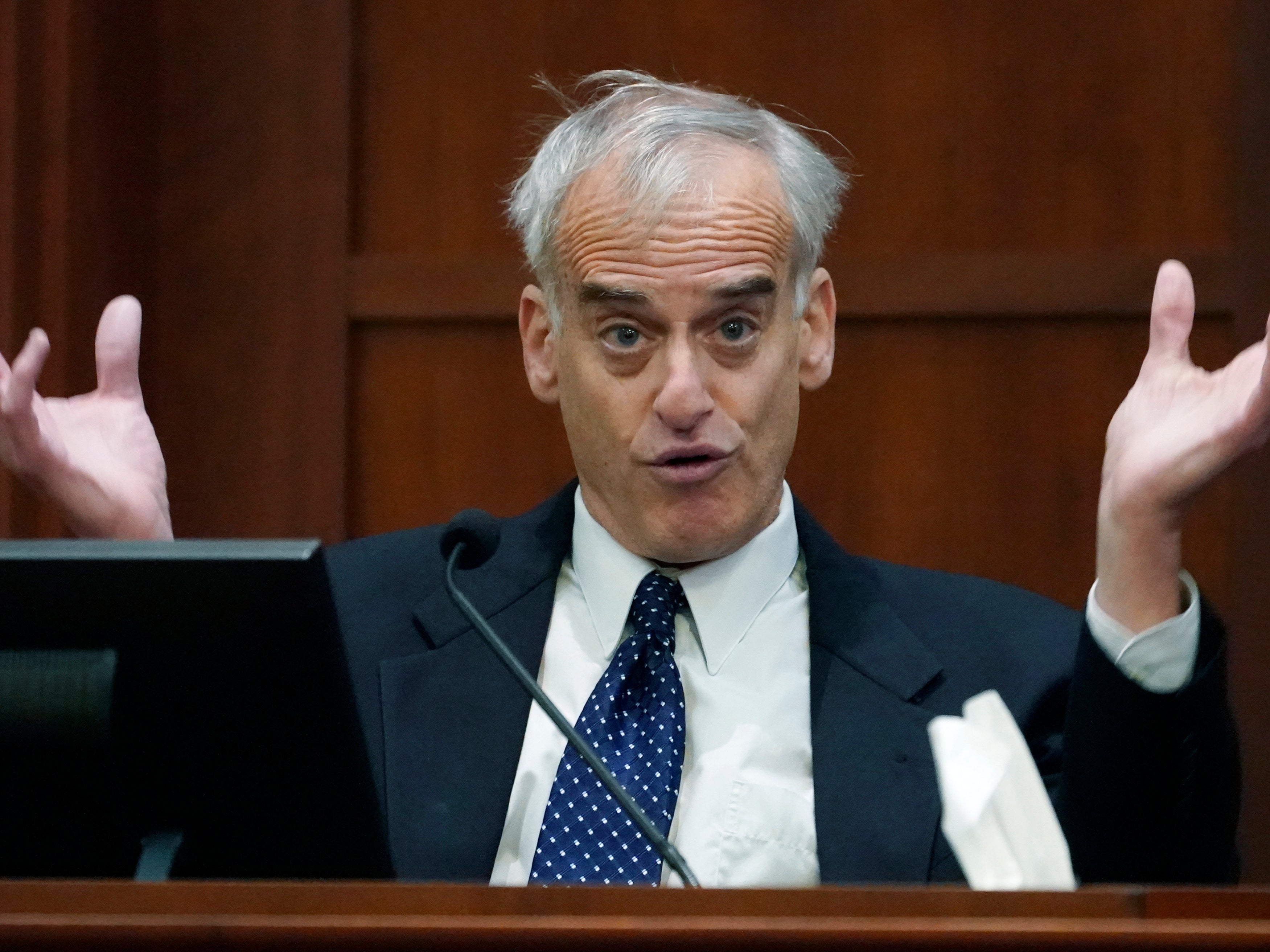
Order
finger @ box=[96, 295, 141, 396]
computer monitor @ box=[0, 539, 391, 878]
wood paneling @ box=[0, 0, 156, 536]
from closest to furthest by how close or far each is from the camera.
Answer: computer monitor @ box=[0, 539, 391, 878] < finger @ box=[96, 295, 141, 396] < wood paneling @ box=[0, 0, 156, 536]

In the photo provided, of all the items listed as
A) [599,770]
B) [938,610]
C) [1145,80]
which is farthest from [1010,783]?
[1145,80]

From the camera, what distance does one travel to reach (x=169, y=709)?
1.05m

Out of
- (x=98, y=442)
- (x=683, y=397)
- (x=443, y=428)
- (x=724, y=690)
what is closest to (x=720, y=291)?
(x=683, y=397)

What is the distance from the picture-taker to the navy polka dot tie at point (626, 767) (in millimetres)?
1578

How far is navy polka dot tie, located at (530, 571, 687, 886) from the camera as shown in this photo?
1578mm

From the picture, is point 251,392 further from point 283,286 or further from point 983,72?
point 983,72

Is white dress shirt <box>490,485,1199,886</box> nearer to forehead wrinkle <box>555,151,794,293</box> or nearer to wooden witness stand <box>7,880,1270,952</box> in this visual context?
forehead wrinkle <box>555,151,794,293</box>

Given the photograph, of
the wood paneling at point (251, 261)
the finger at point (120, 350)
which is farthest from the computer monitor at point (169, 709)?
the wood paneling at point (251, 261)

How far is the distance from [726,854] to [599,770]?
1.38 ft

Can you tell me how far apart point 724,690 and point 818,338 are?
18.5 inches

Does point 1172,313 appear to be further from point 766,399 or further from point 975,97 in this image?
point 975,97

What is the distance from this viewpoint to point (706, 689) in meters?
1.74

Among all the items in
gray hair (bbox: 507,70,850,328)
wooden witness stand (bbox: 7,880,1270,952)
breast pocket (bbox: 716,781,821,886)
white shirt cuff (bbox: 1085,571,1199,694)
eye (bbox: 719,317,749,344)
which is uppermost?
gray hair (bbox: 507,70,850,328)

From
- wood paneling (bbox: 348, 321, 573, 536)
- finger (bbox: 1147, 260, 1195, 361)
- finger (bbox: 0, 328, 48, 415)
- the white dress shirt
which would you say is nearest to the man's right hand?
finger (bbox: 0, 328, 48, 415)
